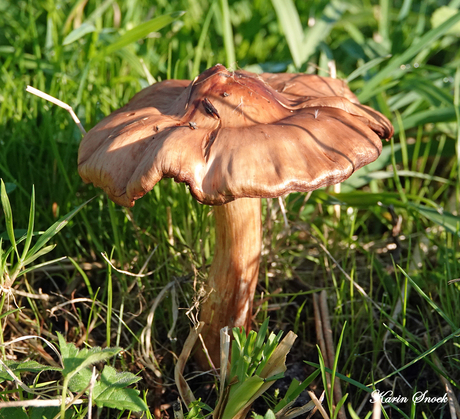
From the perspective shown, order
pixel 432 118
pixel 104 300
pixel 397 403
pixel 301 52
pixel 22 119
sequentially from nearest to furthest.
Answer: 1. pixel 397 403
2. pixel 104 300
3. pixel 22 119
4. pixel 432 118
5. pixel 301 52

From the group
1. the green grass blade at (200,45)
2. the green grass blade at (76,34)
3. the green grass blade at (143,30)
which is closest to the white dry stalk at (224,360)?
the green grass blade at (200,45)

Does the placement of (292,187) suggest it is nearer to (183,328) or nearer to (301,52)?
(183,328)

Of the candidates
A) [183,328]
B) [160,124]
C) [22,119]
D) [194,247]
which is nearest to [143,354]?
[183,328]

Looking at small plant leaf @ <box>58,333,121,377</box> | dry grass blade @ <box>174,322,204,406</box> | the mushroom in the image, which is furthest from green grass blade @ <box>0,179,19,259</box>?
dry grass blade @ <box>174,322,204,406</box>

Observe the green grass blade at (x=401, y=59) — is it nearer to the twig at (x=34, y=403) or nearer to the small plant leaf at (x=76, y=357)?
the small plant leaf at (x=76, y=357)

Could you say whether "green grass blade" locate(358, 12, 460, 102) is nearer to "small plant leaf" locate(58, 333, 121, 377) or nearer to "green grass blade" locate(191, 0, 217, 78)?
"green grass blade" locate(191, 0, 217, 78)

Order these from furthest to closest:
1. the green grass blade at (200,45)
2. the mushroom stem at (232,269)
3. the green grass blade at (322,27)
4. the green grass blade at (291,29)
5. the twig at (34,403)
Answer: the green grass blade at (322,27) → the green grass blade at (291,29) → the green grass blade at (200,45) → the mushroom stem at (232,269) → the twig at (34,403)

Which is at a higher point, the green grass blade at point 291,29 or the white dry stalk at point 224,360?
the green grass blade at point 291,29
